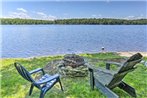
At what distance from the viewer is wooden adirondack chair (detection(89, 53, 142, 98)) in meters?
4.39

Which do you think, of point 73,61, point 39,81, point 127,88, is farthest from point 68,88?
point 127,88

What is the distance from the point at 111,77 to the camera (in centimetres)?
455

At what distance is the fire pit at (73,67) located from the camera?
6.24 m

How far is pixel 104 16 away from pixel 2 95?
95.1ft

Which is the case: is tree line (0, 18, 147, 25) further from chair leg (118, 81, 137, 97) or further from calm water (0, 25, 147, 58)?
chair leg (118, 81, 137, 97)

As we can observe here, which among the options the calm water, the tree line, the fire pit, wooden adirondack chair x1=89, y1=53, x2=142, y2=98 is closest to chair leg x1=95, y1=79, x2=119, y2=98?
wooden adirondack chair x1=89, y1=53, x2=142, y2=98

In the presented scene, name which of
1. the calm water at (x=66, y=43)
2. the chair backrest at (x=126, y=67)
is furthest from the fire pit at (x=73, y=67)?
the calm water at (x=66, y=43)

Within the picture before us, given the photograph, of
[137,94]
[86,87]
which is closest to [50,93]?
[86,87]

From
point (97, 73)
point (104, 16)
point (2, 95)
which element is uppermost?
point (104, 16)

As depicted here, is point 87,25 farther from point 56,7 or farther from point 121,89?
point 121,89

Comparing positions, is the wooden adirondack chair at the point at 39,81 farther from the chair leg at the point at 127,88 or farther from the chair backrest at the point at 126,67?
the chair leg at the point at 127,88

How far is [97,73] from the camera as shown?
511 cm

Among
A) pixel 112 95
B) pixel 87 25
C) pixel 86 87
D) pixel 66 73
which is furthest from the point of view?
pixel 87 25

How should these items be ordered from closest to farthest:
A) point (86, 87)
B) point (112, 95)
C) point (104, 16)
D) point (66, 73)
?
point (112, 95)
point (86, 87)
point (66, 73)
point (104, 16)
